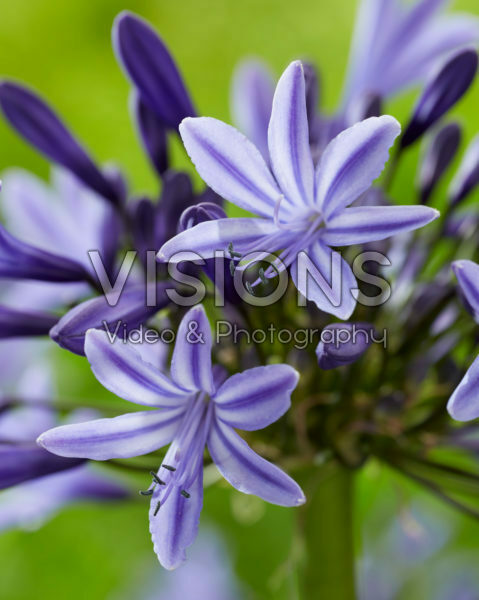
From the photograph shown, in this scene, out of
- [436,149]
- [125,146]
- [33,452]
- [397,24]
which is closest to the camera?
[33,452]

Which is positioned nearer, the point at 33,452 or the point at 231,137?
the point at 231,137

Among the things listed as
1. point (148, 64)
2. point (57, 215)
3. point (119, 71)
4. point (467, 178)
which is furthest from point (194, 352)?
point (119, 71)

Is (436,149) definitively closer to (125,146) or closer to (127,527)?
(127,527)

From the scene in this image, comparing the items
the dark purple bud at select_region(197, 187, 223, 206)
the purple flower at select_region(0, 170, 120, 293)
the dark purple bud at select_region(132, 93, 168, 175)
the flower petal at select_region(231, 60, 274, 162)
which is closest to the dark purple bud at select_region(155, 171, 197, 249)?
the dark purple bud at select_region(197, 187, 223, 206)

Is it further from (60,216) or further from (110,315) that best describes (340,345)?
(60,216)

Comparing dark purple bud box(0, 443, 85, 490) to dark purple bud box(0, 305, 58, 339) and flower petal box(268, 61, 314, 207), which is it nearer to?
dark purple bud box(0, 305, 58, 339)

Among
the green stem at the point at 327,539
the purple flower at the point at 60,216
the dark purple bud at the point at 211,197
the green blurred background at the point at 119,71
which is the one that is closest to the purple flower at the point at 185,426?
the dark purple bud at the point at 211,197

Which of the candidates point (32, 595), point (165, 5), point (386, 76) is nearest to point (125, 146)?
point (165, 5)
